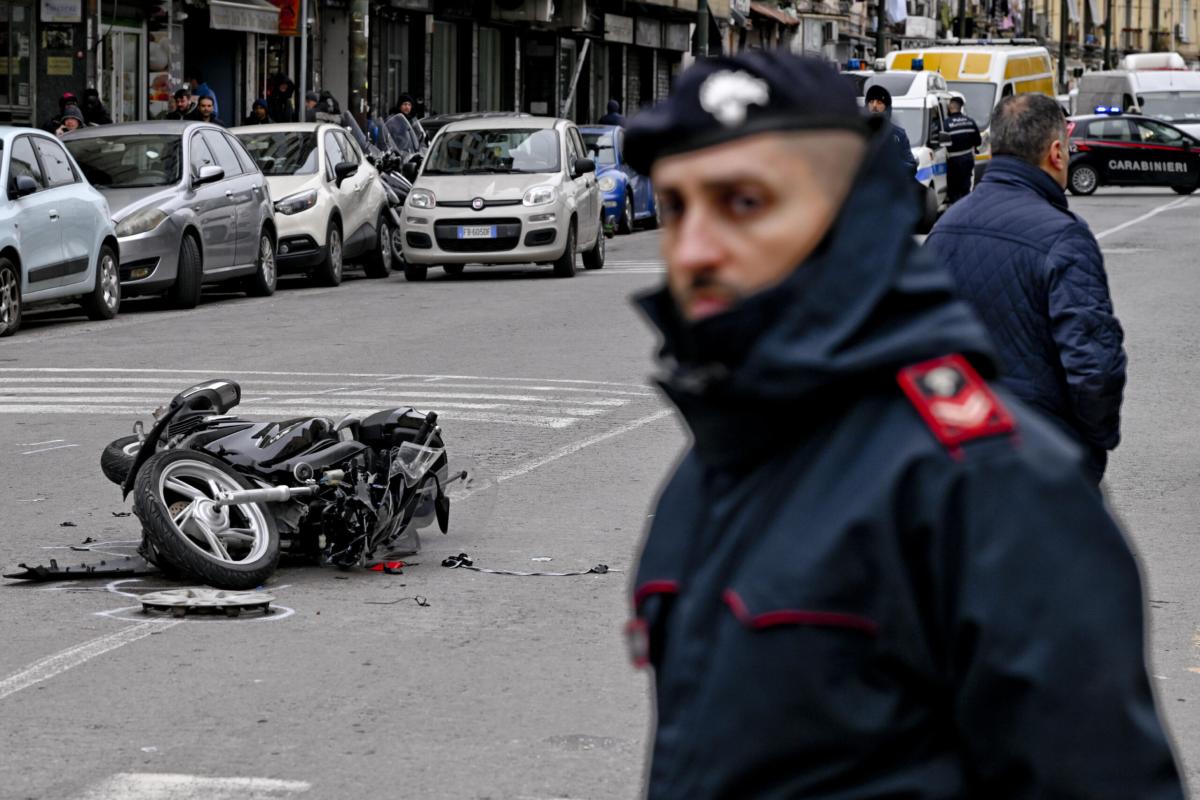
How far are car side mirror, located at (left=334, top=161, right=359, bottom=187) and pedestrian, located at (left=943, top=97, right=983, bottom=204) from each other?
11293mm

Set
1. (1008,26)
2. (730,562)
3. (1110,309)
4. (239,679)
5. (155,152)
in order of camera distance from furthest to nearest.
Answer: (1008,26)
(155,152)
(239,679)
(1110,309)
(730,562)

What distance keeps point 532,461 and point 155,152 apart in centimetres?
1033

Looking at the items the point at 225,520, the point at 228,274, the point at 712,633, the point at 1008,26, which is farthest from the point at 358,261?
the point at 1008,26

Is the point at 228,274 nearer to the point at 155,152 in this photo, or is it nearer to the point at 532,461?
the point at 155,152

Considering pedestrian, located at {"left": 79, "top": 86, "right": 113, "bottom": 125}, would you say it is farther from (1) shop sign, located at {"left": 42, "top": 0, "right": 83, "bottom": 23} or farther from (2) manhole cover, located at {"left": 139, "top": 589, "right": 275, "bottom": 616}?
(2) manhole cover, located at {"left": 139, "top": 589, "right": 275, "bottom": 616}

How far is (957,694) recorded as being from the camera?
1737 mm

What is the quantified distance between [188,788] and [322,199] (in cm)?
1746

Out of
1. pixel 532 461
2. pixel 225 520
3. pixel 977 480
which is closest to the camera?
pixel 977 480

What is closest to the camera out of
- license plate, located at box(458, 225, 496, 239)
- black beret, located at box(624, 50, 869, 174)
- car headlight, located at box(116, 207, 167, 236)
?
black beret, located at box(624, 50, 869, 174)

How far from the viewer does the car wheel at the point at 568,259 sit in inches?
901

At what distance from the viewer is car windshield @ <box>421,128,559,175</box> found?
23438 mm

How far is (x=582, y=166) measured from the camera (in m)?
23.0

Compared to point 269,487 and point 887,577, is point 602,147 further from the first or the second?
point 887,577

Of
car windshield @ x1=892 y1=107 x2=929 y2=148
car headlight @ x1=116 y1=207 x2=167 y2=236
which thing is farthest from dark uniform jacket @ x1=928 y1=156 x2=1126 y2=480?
car windshield @ x1=892 y1=107 x2=929 y2=148
